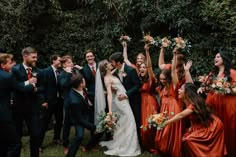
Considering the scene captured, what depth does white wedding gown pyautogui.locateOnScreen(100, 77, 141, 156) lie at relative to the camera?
7.93 metres

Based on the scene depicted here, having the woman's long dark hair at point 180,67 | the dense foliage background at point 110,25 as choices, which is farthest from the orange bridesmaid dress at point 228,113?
the dense foliage background at point 110,25

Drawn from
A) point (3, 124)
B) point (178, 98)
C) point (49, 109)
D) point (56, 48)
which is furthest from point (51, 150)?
point (56, 48)

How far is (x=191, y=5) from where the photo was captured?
481 inches

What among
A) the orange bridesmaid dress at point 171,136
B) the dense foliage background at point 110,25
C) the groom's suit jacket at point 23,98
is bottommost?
the orange bridesmaid dress at point 171,136

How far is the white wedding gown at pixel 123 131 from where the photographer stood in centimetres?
793

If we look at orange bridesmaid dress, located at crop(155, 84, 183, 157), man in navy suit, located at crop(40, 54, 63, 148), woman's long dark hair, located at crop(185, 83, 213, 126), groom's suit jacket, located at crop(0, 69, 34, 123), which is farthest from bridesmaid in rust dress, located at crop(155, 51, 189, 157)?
groom's suit jacket, located at crop(0, 69, 34, 123)

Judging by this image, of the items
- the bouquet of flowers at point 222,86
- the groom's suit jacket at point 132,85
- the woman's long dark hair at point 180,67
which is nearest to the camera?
the bouquet of flowers at point 222,86

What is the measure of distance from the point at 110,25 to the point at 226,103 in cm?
677

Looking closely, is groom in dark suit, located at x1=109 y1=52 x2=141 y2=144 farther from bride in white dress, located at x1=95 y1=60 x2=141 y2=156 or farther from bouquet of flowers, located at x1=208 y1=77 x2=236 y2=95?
Answer: bouquet of flowers, located at x1=208 y1=77 x2=236 y2=95

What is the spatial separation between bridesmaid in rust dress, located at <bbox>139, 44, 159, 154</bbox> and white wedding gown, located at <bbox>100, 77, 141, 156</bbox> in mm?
207

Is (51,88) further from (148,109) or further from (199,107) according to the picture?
(199,107)

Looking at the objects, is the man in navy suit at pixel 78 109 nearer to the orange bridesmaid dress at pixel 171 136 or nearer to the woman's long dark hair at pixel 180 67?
the orange bridesmaid dress at pixel 171 136

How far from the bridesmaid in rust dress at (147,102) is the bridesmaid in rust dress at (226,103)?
4.31 feet

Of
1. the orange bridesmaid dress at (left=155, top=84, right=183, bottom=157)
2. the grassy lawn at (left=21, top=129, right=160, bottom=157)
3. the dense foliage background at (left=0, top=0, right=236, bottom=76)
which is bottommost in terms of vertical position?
the grassy lawn at (left=21, top=129, right=160, bottom=157)
